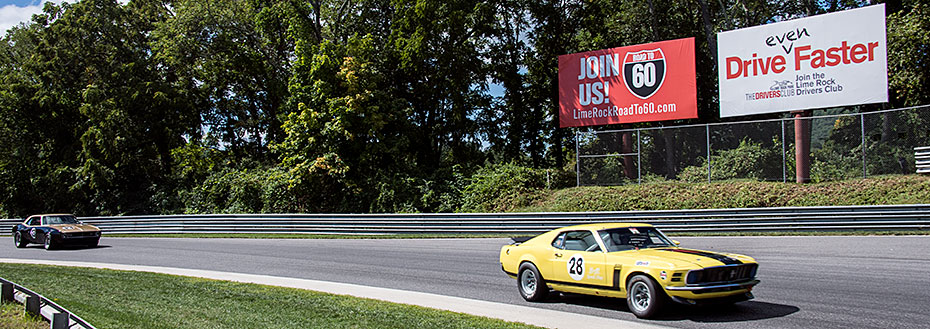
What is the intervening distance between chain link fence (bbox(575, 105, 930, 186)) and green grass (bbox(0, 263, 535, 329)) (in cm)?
1549

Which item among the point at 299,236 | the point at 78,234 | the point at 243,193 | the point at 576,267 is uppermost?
the point at 243,193

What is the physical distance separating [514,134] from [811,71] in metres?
13.9

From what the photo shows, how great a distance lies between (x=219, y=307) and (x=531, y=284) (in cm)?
454

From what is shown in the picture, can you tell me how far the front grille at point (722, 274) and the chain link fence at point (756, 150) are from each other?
1395cm

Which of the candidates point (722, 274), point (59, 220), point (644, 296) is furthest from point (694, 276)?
point (59, 220)

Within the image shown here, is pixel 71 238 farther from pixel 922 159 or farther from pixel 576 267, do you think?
pixel 922 159

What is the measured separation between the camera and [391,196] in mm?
29172

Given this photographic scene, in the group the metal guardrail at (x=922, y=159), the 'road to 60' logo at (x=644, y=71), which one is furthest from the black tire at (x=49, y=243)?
the metal guardrail at (x=922, y=159)

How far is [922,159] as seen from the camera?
19344 millimetres

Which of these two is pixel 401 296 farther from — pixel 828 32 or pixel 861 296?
pixel 828 32

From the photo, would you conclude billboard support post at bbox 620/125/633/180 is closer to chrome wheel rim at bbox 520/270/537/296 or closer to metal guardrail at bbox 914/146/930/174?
metal guardrail at bbox 914/146/930/174

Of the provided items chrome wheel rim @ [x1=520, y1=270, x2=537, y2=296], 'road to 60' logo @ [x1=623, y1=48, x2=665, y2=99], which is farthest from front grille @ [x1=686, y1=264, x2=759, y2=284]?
'road to 60' logo @ [x1=623, y1=48, x2=665, y2=99]

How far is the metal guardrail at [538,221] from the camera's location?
55.9 feet

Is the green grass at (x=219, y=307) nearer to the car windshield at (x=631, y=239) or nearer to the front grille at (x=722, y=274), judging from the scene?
the car windshield at (x=631, y=239)
